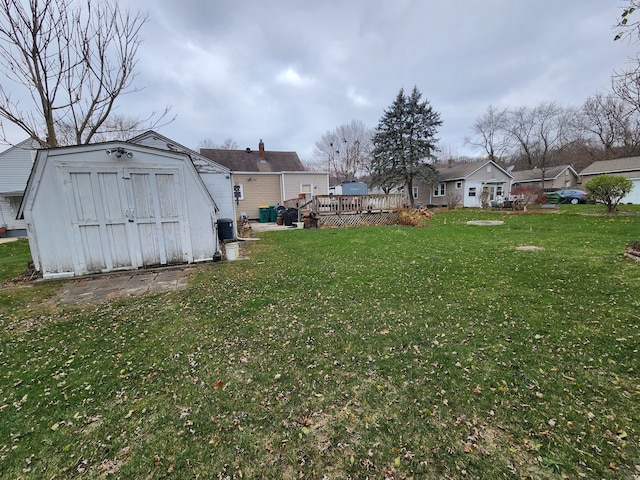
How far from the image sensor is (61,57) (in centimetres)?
723

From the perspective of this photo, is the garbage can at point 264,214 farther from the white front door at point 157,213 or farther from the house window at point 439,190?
the house window at point 439,190

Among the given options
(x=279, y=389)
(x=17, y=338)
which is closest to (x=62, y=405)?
(x=279, y=389)

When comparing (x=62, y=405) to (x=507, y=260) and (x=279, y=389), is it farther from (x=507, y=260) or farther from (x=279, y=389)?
(x=507, y=260)

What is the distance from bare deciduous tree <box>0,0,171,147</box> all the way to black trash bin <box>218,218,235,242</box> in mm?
4803

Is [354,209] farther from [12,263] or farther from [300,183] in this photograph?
[12,263]

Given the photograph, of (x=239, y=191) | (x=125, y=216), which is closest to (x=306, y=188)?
(x=239, y=191)

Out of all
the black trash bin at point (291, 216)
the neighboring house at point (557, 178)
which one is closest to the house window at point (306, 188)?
the black trash bin at point (291, 216)

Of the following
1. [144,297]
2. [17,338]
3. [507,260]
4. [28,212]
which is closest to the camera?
[17,338]

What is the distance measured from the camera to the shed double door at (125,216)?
5.71m

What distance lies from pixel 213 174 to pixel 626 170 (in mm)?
37039

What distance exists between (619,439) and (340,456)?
1.82 meters

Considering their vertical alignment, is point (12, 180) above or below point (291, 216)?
above

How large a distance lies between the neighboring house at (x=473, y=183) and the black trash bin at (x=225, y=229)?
2171 cm

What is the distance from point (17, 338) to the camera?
344 centimetres
